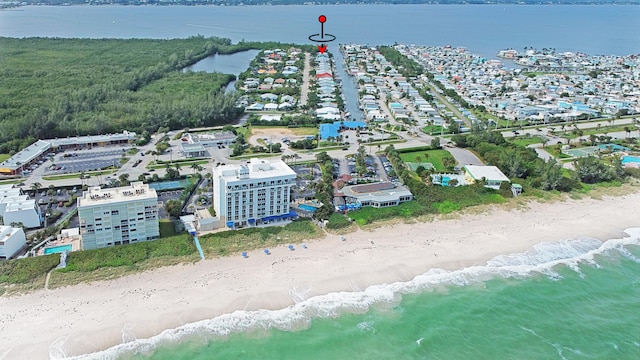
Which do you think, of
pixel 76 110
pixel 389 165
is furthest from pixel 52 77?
pixel 389 165

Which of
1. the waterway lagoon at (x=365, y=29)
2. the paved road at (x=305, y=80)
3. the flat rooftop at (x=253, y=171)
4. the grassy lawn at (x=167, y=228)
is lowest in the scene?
the grassy lawn at (x=167, y=228)

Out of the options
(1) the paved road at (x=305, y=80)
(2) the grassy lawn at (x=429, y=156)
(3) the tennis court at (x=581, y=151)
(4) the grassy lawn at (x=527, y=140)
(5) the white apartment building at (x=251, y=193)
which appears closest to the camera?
(5) the white apartment building at (x=251, y=193)

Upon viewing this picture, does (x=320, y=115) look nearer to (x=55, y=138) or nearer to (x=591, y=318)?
(x=55, y=138)

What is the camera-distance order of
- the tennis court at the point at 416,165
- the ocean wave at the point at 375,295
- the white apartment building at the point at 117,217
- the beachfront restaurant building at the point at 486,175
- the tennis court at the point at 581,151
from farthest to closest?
the tennis court at the point at 581,151, the tennis court at the point at 416,165, the beachfront restaurant building at the point at 486,175, the white apartment building at the point at 117,217, the ocean wave at the point at 375,295

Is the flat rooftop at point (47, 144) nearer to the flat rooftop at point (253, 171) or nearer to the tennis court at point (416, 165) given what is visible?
the flat rooftop at point (253, 171)

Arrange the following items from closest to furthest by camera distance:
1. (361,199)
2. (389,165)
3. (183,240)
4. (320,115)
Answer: (183,240) → (361,199) → (389,165) → (320,115)

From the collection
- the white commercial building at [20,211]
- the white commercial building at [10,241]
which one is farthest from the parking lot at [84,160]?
the white commercial building at [10,241]

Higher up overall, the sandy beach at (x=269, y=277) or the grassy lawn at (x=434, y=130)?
the grassy lawn at (x=434, y=130)

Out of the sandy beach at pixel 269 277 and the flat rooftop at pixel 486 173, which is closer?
the sandy beach at pixel 269 277
